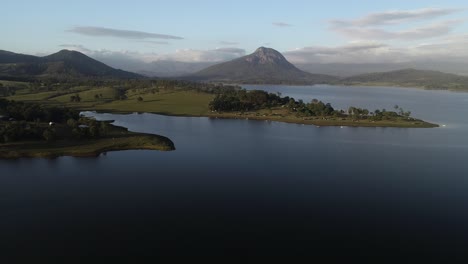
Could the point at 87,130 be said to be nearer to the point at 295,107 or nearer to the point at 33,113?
the point at 33,113

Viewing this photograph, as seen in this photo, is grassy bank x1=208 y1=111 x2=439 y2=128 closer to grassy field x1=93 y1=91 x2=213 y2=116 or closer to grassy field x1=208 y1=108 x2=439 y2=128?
grassy field x1=208 y1=108 x2=439 y2=128

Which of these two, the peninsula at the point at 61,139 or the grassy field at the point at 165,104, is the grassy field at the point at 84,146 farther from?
the grassy field at the point at 165,104

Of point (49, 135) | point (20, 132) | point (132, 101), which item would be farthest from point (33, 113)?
point (132, 101)

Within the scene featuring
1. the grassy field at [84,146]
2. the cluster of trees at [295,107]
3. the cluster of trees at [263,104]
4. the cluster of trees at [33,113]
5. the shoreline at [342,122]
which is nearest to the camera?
the grassy field at [84,146]

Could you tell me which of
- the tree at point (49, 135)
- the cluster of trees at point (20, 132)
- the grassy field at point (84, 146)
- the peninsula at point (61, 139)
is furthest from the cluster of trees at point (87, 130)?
the cluster of trees at point (20, 132)

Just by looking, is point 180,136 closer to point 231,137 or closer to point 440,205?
point 231,137

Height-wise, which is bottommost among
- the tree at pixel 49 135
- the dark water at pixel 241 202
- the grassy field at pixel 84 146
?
the dark water at pixel 241 202
